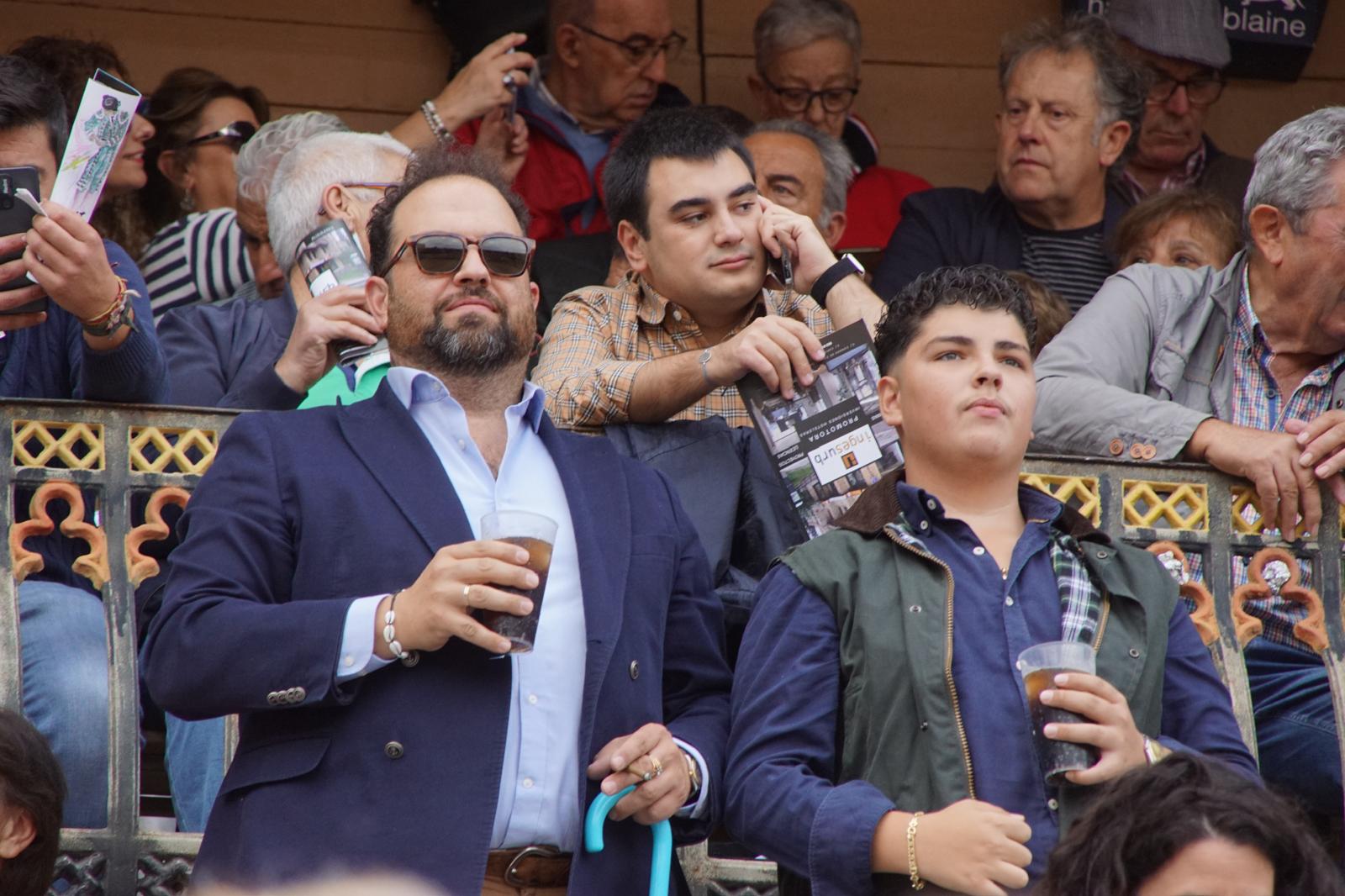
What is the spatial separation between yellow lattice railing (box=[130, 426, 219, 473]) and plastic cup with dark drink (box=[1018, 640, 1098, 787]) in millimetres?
1943

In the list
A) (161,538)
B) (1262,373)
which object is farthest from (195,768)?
(1262,373)

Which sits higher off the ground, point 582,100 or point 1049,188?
point 582,100

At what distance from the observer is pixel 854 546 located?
13.0 ft

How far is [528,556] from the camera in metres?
3.39

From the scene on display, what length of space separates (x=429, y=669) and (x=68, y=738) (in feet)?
3.76

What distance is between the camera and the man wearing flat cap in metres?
7.12

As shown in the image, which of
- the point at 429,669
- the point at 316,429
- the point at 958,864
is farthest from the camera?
the point at 316,429

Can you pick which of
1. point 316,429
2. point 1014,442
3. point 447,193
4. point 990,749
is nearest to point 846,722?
point 990,749

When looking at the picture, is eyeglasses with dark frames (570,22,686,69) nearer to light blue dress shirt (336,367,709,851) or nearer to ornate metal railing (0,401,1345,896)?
ornate metal railing (0,401,1345,896)

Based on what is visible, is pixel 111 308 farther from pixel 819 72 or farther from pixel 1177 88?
pixel 1177 88

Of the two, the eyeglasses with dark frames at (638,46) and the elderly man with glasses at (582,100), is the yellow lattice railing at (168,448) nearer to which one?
the elderly man with glasses at (582,100)

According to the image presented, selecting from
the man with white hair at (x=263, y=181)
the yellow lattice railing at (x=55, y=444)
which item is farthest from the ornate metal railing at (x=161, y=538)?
the man with white hair at (x=263, y=181)

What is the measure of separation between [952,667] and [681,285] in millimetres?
1772

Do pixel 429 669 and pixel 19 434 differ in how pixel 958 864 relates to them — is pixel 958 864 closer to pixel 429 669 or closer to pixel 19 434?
pixel 429 669
